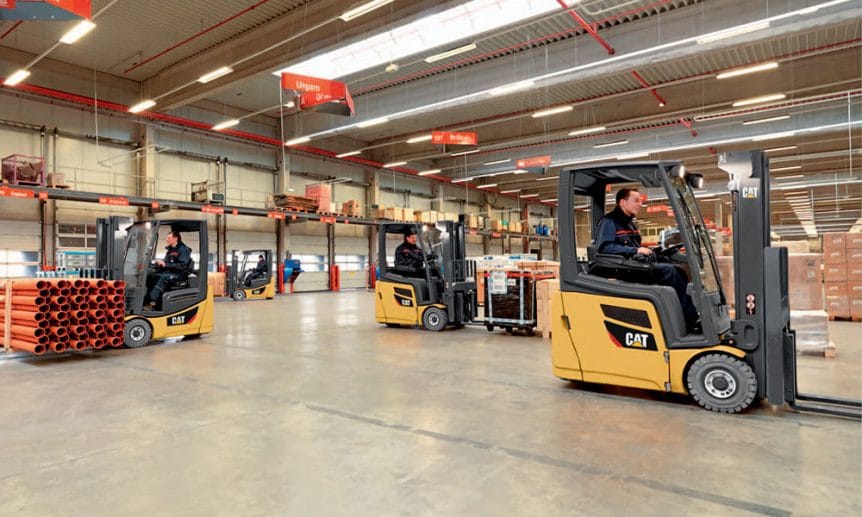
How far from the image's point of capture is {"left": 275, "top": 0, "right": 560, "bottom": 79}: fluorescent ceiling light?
10148mm

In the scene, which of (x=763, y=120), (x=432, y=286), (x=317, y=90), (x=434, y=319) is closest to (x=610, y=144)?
(x=763, y=120)

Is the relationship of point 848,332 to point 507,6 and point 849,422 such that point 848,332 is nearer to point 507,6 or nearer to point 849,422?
point 849,422

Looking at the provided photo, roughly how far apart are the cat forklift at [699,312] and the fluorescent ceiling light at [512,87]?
853 cm

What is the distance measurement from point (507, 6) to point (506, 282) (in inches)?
230

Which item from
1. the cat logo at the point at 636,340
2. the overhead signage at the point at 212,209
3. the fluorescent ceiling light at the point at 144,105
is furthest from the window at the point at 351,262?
the cat logo at the point at 636,340

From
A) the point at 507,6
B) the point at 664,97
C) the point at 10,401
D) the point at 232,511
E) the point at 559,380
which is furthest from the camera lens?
the point at 664,97

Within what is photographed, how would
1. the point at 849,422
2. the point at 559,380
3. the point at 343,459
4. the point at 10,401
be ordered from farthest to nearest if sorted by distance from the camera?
the point at 559,380 < the point at 10,401 < the point at 849,422 < the point at 343,459

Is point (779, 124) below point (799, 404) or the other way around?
the other way around

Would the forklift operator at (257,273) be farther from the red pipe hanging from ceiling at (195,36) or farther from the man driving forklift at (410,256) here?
the man driving forklift at (410,256)

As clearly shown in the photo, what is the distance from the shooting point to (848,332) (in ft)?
27.5

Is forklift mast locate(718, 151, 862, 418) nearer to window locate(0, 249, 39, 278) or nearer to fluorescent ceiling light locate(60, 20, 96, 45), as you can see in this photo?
fluorescent ceiling light locate(60, 20, 96, 45)

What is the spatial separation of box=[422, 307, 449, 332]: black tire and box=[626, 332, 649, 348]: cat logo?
18.4 feet

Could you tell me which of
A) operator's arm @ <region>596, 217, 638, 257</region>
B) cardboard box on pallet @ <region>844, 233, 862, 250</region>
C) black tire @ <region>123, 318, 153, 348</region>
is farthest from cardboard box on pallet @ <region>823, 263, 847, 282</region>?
black tire @ <region>123, 318, 153, 348</region>

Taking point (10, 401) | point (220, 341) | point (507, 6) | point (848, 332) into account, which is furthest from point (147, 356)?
point (848, 332)
